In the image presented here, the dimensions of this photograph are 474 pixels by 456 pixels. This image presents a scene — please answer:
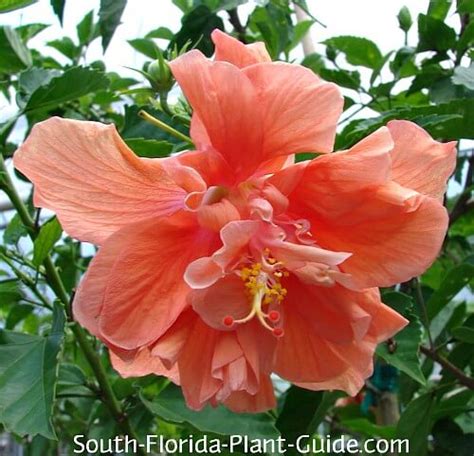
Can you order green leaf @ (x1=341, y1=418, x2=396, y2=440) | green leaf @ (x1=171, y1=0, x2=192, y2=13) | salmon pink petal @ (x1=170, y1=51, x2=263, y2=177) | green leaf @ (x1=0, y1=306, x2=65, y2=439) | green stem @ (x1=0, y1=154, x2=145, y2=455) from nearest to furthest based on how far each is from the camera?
salmon pink petal @ (x1=170, y1=51, x2=263, y2=177), green leaf @ (x1=0, y1=306, x2=65, y2=439), green stem @ (x1=0, y1=154, x2=145, y2=455), green leaf @ (x1=341, y1=418, x2=396, y2=440), green leaf @ (x1=171, y1=0, x2=192, y2=13)

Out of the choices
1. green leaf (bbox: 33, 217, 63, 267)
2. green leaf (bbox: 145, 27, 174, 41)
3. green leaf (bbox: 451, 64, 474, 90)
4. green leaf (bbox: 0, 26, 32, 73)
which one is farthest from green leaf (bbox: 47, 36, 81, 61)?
green leaf (bbox: 451, 64, 474, 90)

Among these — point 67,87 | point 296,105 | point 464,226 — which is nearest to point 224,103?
point 296,105

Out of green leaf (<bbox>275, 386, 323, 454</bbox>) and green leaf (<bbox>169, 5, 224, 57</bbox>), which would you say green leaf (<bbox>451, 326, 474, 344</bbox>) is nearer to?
green leaf (<bbox>275, 386, 323, 454</bbox>)

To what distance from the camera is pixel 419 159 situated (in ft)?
2.11

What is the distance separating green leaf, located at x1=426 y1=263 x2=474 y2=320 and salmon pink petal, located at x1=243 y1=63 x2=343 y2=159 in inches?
18.7

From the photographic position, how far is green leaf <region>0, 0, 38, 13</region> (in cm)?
86

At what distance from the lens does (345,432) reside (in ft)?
5.53

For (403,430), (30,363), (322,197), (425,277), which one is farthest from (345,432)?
(322,197)

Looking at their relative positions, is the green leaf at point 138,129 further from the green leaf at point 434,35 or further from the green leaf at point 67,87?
the green leaf at point 434,35

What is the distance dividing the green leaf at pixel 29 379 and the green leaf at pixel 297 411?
1.21 feet

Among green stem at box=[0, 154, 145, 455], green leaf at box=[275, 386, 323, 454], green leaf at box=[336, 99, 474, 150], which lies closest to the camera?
green leaf at box=[336, 99, 474, 150]

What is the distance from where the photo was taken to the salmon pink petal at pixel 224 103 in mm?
589

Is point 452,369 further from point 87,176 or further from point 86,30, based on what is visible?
point 86,30

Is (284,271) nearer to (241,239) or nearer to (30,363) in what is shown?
(241,239)
